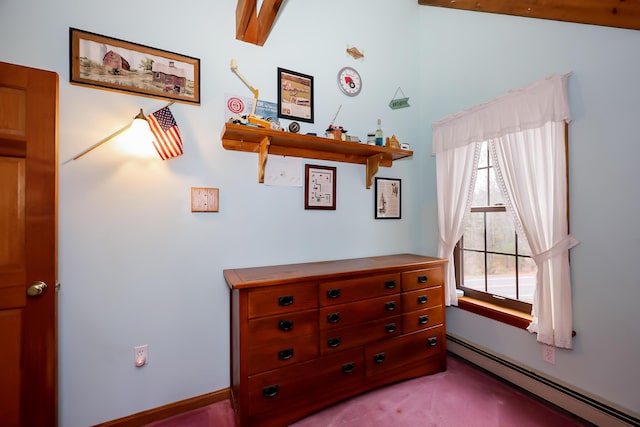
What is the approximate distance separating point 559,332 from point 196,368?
240 cm

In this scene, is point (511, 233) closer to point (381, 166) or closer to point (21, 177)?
point (381, 166)

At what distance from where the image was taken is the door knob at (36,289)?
1.29 m

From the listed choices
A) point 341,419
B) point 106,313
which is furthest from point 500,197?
point 106,313

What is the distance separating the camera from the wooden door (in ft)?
4.17

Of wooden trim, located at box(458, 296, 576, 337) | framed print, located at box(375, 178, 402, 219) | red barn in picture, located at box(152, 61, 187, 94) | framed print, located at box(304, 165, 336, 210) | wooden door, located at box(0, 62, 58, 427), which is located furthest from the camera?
framed print, located at box(375, 178, 402, 219)

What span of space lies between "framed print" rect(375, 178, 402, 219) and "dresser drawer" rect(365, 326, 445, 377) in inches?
41.4

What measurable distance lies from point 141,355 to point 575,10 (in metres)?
3.45

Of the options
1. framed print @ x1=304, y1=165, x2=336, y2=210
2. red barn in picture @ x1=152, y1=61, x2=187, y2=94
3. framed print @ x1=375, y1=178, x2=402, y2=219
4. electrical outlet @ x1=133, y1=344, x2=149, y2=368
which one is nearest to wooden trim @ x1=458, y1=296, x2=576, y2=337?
framed print @ x1=375, y1=178, x2=402, y2=219

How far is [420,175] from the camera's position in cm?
278

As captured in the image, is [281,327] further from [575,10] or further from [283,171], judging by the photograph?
[575,10]

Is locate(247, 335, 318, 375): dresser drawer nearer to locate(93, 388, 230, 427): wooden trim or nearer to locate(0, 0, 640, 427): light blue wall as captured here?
locate(0, 0, 640, 427): light blue wall

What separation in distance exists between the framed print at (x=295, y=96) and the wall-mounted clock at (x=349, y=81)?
0.31 m

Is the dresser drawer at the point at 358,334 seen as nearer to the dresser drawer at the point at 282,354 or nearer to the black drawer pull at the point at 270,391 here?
the dresser drawer at the point at 282,354

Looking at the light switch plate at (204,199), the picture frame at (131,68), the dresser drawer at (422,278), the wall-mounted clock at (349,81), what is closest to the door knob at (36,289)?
the light switch plate at (204,199)
